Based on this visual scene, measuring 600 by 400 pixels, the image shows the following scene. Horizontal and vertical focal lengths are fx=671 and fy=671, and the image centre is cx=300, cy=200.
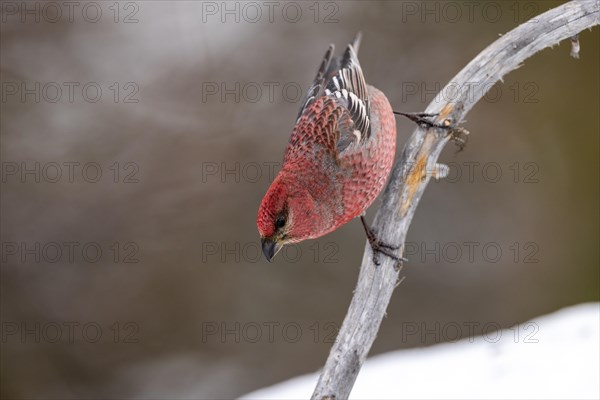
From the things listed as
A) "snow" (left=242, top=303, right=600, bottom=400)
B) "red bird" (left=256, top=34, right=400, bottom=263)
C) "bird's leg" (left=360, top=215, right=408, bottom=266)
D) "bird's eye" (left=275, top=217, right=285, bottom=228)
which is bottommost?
"snow" (left=242, top=303, right=600, bottom=400)

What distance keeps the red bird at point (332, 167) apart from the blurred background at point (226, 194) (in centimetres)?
244

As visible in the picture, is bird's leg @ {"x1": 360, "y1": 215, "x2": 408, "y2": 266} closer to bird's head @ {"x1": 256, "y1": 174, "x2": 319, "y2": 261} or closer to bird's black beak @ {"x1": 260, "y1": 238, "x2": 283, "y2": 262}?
bird's head @ {"x1": 256, "y1": 174, "x2": 319, "y2": 261}

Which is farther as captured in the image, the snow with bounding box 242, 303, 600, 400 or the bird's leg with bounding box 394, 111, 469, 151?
the snow with bounding box 242, 303, 600, 400

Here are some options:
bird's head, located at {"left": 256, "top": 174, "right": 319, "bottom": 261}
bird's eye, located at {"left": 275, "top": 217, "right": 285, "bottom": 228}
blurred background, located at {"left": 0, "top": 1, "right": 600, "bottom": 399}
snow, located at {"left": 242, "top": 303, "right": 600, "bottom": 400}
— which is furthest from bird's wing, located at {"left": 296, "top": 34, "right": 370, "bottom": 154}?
blurred background, located at {"left": 0, "top": 1, "right": 600, "bottom": 399}

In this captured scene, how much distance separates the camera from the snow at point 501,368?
426cm

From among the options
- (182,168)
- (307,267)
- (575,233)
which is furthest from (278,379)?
(575,233)

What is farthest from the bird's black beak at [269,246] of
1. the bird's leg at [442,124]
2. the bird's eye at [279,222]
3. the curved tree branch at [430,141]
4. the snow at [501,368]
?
the snow at [501,368]

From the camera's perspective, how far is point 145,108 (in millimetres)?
7129

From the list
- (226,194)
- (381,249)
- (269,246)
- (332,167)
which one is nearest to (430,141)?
(332,167)

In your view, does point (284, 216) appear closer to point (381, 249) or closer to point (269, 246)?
point (269, 246)

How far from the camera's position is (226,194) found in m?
7.18

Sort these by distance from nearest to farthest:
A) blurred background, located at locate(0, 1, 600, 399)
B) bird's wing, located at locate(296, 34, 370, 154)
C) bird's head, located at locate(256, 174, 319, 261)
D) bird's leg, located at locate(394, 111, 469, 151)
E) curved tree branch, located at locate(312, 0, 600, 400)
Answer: bird's head, located at locate(256, 174, 319, 261), curved tree branch, located at locate(312, 0, 600, 400), bird's leg, located at locate(394, 111, 469, 151), bird's wing, located at locate(296, 34, 370, 154), blurred background, located at locate(0, 1, 600, 399)

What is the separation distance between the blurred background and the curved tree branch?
2.78 metres

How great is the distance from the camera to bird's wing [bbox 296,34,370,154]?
14.0ft
